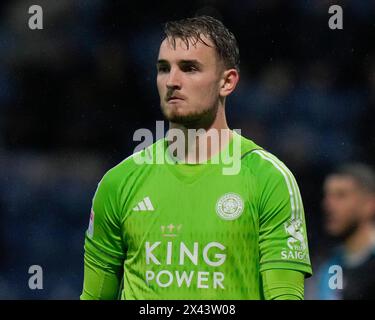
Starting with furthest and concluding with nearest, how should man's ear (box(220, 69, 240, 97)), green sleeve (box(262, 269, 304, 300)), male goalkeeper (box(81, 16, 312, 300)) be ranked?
1. man's ear (box(220, 69, 240, 97))
2. male goalkeeper (box(81, 16, 312, 300))
3. green sleeve (box(262, 269, 304, 300))

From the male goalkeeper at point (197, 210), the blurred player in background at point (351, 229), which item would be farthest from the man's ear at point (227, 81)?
the blurred player in background at point (351, 229)

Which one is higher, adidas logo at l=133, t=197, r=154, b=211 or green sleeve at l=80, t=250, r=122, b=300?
adidas logo at l=133, t=197, r=154, b=211

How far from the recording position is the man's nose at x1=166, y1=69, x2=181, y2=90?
187 inches

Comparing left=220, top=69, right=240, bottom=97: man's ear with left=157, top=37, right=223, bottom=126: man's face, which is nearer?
left=157, top=37, right=223, bottom=126: man's face

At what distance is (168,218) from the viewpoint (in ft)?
15.8

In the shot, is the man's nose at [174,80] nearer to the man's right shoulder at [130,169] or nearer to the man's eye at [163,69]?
the man's eye at [163,69]

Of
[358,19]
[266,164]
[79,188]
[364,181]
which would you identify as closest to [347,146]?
[364,181]

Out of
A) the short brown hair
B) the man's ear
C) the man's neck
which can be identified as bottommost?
the man's neck

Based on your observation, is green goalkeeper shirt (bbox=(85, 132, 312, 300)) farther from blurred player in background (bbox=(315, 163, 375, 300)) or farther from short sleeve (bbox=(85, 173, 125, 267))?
blurred player in background (bbox=(315, 163, 375, 300))

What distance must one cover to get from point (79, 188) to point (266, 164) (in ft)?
10.6

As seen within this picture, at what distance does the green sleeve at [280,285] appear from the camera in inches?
180

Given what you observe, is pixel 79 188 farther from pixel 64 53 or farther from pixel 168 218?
pixel 168 218

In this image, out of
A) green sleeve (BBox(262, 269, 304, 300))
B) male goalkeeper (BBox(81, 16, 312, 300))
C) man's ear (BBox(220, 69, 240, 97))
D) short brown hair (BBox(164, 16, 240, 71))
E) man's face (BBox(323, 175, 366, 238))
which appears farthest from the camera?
man's face (BBox(323, 175, 366, 238))

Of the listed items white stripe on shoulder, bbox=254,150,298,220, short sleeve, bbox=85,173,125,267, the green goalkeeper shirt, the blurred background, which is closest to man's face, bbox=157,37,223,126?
the green goalkeeper shirt
